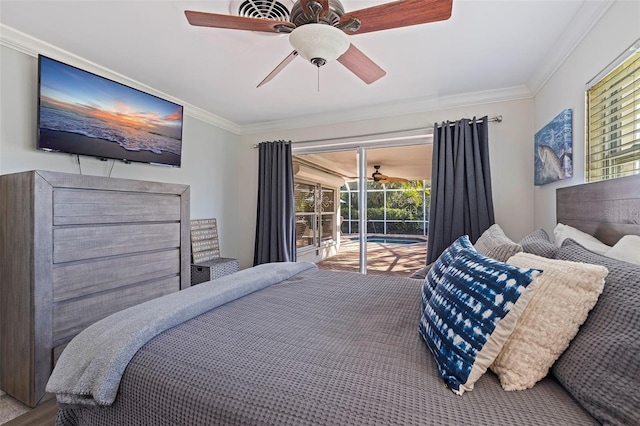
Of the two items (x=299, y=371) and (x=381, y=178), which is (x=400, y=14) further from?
(x=381, y=178)

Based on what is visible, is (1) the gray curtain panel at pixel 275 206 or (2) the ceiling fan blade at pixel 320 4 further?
(1) the gray curtain panel at pixel 275 206

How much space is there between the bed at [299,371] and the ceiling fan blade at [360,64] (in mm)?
1392

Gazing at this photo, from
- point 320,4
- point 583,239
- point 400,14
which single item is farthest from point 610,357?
point 320,4

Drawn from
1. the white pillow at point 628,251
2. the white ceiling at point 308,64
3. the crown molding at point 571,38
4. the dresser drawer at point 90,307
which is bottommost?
the dresser drawer at point 90,307

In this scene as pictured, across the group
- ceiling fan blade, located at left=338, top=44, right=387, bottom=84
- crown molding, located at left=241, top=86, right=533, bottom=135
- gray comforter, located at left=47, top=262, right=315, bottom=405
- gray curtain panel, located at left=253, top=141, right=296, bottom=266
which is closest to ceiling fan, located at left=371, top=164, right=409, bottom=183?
crown molding, located at left=241, top=86, right=533, bottom=135

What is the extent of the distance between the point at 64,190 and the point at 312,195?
3.51 m

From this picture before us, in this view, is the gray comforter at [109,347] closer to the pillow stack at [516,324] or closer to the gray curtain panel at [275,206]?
the pillow stack at [516,324]

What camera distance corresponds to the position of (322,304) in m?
1.47

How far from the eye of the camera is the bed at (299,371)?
686 millimetres

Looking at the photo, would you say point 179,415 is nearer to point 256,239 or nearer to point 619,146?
point 619,146

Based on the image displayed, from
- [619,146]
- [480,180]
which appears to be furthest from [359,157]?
[619,146]

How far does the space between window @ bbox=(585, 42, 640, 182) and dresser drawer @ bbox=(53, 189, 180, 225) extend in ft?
10.0

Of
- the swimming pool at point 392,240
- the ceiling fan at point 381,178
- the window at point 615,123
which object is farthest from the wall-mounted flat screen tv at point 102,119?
the window at point 615,123

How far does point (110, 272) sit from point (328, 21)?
2154 millimetres
